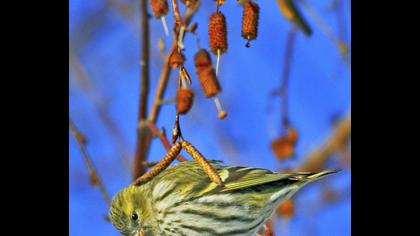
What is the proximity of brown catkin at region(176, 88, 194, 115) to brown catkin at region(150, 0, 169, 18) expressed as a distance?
12 cm

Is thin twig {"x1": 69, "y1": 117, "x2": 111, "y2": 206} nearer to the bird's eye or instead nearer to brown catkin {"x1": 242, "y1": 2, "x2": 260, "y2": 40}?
the bird's eye

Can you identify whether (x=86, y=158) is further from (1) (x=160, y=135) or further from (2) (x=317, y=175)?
(2) (x=317, y=175)

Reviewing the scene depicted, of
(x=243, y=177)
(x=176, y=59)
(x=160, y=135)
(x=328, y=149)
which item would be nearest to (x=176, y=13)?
(x=176, y=59)

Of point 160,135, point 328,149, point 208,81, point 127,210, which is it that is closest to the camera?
point 208,81

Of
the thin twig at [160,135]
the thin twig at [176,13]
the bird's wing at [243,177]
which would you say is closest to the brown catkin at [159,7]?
the thin twig at [176,13]

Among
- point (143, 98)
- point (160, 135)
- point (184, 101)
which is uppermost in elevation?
point (143, 98)

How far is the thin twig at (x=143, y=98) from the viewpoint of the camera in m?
1.15

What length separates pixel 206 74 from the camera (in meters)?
0.81

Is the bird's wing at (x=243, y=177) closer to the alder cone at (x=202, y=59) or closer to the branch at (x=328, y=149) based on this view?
the alder cone at (x=202, y=59)

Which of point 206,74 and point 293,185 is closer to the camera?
point 206,74

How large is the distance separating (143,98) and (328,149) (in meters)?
0.54
